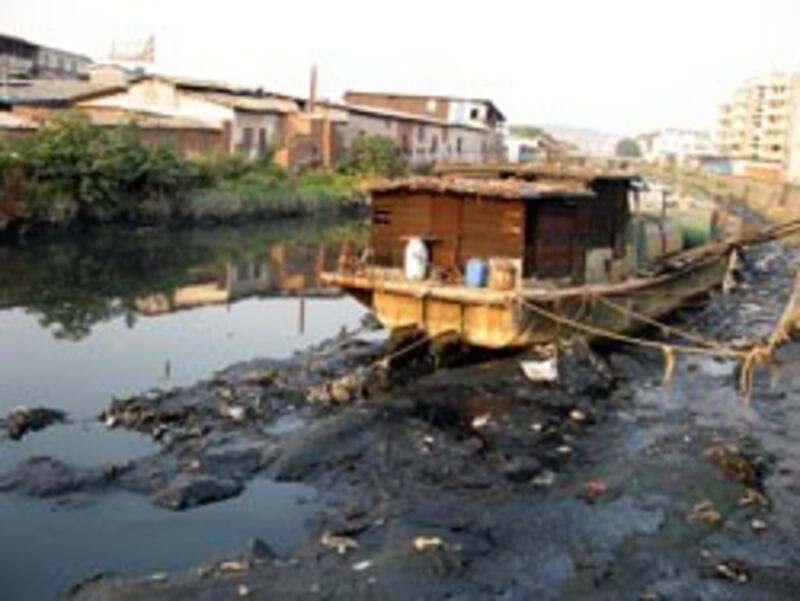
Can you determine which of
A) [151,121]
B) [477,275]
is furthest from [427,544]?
[151,121]

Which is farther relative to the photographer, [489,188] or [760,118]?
[760,118]

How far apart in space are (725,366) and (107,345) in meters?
10.9

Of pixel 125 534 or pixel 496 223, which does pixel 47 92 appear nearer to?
pixel 496 223

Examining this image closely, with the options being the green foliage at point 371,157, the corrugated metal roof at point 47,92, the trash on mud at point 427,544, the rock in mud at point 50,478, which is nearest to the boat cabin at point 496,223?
the trash on mud at point 427,544

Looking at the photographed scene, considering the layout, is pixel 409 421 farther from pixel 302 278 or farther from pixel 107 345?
pixel 302 278

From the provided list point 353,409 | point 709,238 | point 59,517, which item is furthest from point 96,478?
point 709,238

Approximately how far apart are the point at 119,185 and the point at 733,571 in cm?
2432

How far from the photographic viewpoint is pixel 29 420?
39.4 ft

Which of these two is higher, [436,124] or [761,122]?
[761,122]

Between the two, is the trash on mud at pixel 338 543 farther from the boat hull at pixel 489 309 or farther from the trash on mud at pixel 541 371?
the trash on mud at pixel 541 371

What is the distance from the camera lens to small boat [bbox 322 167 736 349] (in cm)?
1477

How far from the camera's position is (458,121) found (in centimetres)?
6131

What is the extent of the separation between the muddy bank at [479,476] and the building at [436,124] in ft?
120

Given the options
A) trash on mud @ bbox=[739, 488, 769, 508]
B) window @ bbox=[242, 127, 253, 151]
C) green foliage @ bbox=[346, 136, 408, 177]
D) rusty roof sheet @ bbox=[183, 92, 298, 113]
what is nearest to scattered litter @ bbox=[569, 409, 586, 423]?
trash on mud @ bbox=[739, 488, 769, 508]
